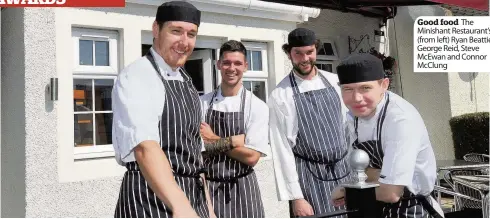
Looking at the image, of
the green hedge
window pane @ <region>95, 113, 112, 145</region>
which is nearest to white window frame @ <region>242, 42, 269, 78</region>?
window pane @ <region>95, 113, 112, 145</region>

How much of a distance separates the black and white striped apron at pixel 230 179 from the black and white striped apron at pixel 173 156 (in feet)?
3.69

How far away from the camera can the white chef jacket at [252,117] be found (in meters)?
3.42

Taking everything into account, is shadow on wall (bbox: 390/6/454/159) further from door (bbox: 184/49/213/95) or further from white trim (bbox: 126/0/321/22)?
door (bbox: 184/49/213/95)

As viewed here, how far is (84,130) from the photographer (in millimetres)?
5113

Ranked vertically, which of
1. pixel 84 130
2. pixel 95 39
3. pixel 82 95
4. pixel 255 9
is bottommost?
pixel 84 130

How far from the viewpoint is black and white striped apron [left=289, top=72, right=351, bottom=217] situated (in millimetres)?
3281

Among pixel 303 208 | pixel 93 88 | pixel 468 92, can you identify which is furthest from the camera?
pixel 468 92

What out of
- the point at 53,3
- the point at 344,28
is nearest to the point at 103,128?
the point at 53,3

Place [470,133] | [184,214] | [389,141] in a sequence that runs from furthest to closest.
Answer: [470,133], [389,141], [184,214]

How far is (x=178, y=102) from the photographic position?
6.88ft

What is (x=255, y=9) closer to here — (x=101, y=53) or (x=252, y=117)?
(x=101, y=53)

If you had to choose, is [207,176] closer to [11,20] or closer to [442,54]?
[442,54]

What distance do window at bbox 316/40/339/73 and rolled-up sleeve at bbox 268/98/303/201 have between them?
16.4 ft

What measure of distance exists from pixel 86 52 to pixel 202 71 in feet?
4.81
